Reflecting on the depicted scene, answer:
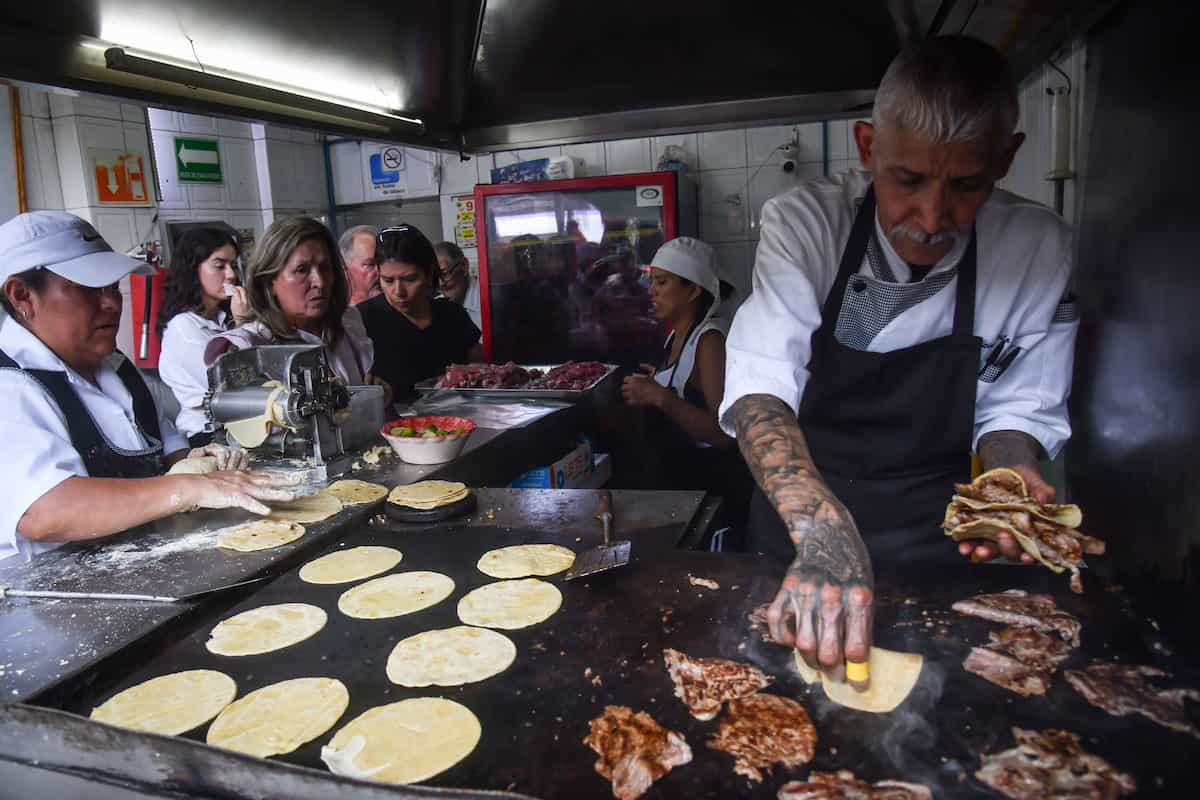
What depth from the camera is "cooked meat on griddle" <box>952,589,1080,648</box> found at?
4.78 ft

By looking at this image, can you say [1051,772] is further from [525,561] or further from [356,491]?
[356,491]

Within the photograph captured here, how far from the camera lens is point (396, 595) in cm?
176

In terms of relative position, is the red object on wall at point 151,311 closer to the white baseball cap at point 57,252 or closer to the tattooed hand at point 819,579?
the white baseball cap at point 57,252

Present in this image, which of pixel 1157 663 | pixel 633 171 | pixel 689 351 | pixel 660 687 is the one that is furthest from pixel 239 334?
pixel 633 171

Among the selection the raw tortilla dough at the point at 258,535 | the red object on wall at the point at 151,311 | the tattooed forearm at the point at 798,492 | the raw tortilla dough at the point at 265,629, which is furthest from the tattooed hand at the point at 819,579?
the red object on wall at the point at 151,311

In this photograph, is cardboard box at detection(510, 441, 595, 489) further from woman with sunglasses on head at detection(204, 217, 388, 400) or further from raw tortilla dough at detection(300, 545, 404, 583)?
raw tortilla dough at detection(300, 545, 404, 583)

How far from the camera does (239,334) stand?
2.98 meters

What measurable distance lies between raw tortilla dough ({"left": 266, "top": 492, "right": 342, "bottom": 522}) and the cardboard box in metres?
0.98

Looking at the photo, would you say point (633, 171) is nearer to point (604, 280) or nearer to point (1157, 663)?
point (604, 280)

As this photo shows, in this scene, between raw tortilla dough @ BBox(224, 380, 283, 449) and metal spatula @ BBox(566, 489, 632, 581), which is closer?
metal spatula @ BBox(566, 489, 632, 581)

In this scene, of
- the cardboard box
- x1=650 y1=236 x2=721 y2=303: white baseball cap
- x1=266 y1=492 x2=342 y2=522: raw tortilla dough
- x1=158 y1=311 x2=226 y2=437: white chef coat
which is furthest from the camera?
x1=650 y1=236 x2=721 y2=303: white baseball cap

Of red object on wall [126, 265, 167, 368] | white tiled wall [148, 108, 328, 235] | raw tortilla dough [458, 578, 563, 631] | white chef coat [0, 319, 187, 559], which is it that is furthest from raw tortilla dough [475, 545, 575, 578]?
white tiled wall [148, 108, 328, 235]

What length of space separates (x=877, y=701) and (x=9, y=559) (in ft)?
7.02

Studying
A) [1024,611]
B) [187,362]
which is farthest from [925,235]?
[187,362]
